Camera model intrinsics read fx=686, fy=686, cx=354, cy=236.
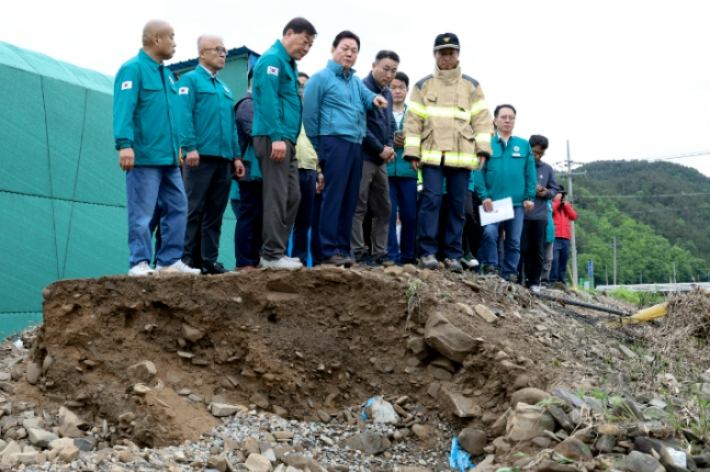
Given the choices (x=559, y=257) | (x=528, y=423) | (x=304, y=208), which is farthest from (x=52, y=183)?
(x=559, y=257)

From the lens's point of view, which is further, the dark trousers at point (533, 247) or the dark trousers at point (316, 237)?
the dark trousers at point (533, 247)

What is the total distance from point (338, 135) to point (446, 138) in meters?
1.12

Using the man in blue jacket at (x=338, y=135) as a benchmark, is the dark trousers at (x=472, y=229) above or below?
below

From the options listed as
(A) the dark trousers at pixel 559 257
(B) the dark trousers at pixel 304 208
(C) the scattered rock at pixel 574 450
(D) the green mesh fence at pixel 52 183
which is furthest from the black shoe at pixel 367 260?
(A) the dark trousers at pixel 559 257

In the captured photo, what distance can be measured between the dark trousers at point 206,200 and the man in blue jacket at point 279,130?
58cm

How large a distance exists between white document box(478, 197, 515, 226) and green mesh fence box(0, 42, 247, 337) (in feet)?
14.3

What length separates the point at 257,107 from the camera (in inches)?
215

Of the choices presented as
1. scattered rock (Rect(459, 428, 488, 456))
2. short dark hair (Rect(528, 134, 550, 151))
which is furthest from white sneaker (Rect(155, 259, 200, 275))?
short dark hair (Rect(528, 134, 550, 151))

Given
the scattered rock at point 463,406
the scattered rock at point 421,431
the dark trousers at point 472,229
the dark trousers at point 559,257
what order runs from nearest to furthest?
the scattered rock at point 463,406 < the scattered rock at point 421,431 < the dark trousers at point 472,229 < the dark trousers at point 559,257

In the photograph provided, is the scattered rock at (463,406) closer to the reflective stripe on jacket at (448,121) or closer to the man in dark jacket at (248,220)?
the man in dark jacket at (248,220)

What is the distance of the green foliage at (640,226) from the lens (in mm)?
51406

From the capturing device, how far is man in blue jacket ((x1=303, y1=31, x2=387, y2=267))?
18.5ft

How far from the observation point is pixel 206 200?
6.00 m

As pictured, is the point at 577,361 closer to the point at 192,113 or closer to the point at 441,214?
the point at 441,214
